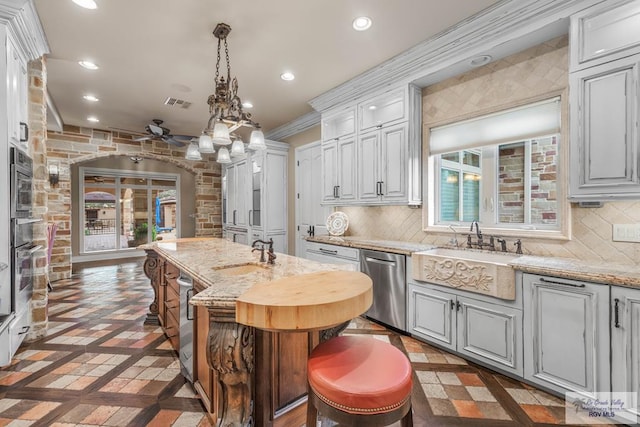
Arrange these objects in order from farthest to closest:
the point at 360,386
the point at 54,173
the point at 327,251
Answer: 1. the point at 54,173
2. the point at 327,251
3. the point at 360,386

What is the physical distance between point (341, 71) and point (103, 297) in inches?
180

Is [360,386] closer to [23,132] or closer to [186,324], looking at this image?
[186,324]

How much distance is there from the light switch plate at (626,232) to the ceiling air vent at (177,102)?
16.1ft

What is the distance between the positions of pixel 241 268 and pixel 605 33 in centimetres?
286

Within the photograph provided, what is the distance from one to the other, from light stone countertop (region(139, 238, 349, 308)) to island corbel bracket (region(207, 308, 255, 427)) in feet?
0.22

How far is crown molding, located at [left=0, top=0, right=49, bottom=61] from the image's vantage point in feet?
6.76

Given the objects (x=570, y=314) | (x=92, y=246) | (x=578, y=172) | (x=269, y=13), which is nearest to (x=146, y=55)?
(x=269, y=13)

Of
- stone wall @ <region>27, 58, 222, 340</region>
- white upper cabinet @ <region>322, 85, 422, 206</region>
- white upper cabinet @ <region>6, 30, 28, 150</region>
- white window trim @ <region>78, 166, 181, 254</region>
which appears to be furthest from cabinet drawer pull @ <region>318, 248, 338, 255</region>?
white window trim @ <region>78, 166, 181, 254</region>

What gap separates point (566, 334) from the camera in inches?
73.0

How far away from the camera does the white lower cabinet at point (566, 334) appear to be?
173cm

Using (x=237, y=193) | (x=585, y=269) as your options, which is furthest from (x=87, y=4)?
(x=237, y=193)

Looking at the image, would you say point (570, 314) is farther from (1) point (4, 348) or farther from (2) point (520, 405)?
(1) point (4, 348)

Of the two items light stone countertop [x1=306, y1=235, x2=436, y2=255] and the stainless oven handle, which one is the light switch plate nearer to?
light stone countertop [x1=306, y1=235, x2=436, y2=255]

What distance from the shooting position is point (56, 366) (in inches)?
92.4
